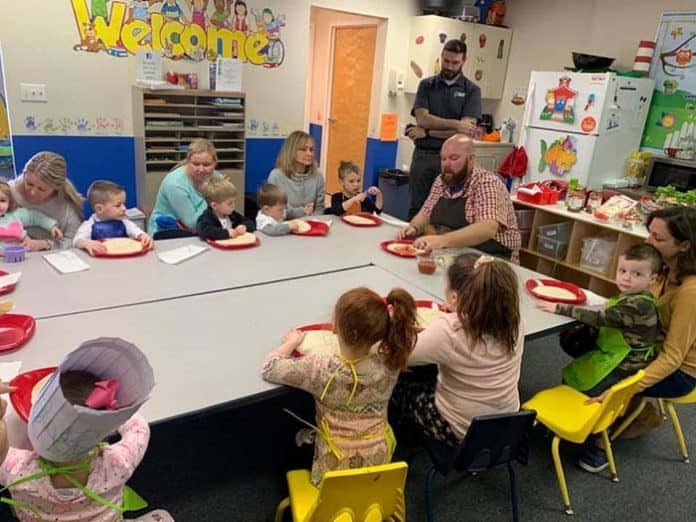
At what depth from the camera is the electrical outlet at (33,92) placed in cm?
384

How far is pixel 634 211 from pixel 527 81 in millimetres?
2432

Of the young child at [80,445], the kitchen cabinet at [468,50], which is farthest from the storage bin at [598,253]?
the young child at [80,445]

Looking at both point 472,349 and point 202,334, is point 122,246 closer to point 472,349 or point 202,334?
point 202,334

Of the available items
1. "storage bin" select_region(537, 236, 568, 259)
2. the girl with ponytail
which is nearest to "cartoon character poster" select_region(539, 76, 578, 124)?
"storage bin" select_region(537, 236, 568, 259)

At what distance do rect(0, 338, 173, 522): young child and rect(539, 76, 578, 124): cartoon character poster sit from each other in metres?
4.13

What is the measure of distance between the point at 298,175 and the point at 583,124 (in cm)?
242

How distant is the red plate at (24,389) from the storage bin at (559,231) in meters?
3.40

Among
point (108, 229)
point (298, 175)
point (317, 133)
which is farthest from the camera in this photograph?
point (317, 133)

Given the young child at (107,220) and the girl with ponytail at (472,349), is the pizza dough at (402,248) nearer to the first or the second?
the girl with ponytail at (472,349)

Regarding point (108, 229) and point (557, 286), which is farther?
point (108, 229)

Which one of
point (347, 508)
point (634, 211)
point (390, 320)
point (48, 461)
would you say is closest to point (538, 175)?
point (634, 211)

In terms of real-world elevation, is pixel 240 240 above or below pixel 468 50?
below

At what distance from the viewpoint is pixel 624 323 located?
195 cm

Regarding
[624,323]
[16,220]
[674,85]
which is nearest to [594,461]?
[624,323]
